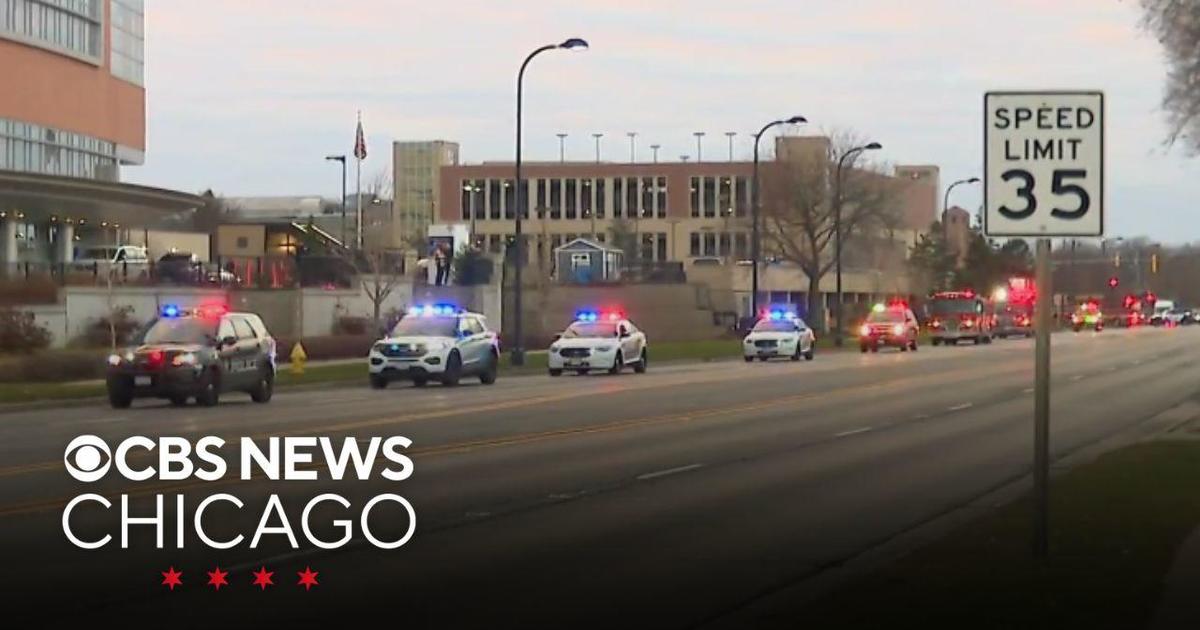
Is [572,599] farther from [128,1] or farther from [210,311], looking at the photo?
[128,1]

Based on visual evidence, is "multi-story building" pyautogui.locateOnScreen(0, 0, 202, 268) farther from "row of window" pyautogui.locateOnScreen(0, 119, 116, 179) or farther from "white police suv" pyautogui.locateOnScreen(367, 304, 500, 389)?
"white police suv" pyautogui.locateOnScreen(367, 304, 500, 389)

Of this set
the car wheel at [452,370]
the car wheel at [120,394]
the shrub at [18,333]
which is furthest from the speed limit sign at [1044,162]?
the shrub at [18,333]

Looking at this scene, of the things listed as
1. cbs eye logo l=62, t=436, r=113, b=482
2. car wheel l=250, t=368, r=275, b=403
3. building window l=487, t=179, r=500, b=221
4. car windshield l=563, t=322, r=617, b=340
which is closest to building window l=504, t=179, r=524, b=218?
building window l=487, t=179, r=500, b=221

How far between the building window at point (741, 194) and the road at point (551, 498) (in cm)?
10150

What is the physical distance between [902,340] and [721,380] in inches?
1176

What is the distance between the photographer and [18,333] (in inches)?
1980

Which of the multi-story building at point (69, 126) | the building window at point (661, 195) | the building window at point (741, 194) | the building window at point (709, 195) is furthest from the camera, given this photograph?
the building window at point (661, 195)

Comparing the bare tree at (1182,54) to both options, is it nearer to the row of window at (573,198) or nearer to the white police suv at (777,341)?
the white police suv at (777,341)

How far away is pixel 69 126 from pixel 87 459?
226ft

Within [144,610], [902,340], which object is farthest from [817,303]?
[144,610]

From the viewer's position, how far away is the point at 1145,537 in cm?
1430

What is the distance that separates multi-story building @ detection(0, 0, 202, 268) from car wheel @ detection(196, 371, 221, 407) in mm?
37527

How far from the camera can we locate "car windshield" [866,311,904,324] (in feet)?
239

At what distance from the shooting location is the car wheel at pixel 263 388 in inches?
Result: 1380
